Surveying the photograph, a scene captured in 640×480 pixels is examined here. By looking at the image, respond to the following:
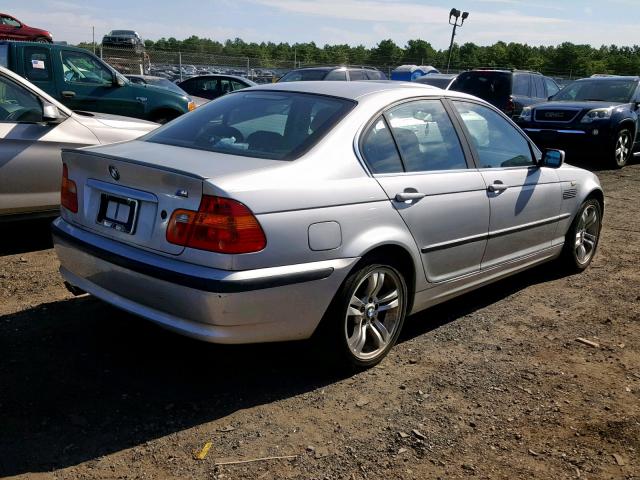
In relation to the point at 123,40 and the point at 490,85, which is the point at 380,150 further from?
the point at 123,40

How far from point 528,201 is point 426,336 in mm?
1292

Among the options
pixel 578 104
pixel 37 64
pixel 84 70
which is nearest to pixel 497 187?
pixel 84 70

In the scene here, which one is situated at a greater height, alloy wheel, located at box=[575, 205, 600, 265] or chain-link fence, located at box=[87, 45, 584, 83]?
chain-link fence, located at box=[87, 45, 584, 83]

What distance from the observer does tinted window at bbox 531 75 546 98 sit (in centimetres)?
1545

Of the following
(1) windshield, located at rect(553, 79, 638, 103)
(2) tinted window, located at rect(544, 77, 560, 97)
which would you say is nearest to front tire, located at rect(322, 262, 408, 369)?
(1) windshield, located at rect(553, 79, 638, 103)

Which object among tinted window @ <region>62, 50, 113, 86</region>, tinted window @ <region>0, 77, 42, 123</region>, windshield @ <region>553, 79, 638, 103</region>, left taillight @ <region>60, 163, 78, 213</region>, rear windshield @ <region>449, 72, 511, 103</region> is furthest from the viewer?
rear windshield @ <region>449, 72, 511, 103</region>

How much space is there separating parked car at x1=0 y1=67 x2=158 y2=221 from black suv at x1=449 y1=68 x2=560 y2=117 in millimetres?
10710

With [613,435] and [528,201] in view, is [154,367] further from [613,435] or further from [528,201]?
[528,201]

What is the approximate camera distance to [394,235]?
11.6 ft

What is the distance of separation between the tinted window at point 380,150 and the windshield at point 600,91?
10.7 metres

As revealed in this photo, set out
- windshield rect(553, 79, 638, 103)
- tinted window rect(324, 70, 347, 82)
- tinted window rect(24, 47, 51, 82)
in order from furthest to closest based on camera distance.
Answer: tinted window rect(324, 70, 347, 82) < windshield rect(553, 79, 638, 103) < tinted window rect(24, 47, 51, 82)

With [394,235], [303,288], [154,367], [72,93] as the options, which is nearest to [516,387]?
[394,235]

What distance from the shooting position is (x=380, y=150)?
3684 mm

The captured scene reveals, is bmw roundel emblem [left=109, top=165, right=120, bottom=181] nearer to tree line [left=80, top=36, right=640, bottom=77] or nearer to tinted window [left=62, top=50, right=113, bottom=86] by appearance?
tinted window [left=62, top=50, right=113, bottom=86]
